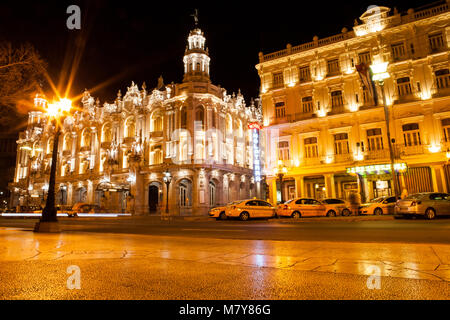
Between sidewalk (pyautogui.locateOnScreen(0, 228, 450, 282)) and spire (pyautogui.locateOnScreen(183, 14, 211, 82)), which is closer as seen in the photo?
sidewalk (pyautogui.locateOnScreen(0, 228, 450, 282))

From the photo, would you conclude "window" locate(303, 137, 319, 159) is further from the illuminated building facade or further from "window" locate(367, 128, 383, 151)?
"window" locate(367, 128, 383, 151)

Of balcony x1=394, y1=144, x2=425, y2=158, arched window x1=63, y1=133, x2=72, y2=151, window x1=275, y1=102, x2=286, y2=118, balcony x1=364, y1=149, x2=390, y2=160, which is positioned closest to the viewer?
balcony x1=394, y1=144, x2=425, y2=158

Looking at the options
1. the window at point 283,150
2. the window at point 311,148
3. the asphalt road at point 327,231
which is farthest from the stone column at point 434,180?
the window at point 283,150

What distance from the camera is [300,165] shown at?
Result: 26.5 m

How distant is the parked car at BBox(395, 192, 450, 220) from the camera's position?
15573mm

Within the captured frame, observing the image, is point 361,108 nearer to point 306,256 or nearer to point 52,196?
point 306,256

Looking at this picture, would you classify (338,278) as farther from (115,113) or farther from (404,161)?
(115,113)

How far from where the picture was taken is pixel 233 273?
4.28 metres

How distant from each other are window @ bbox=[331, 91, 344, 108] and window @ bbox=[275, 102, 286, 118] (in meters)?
4.42

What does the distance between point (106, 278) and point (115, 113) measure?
4299cm

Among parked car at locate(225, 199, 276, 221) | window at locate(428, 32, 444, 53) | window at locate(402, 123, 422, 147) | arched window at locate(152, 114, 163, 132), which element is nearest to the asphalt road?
parked car at locate(225, 199, 276, 221)

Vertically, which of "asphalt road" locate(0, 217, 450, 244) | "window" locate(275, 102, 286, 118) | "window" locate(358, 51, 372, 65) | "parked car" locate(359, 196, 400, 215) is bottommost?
"asphalt road" locate(0, 217, 450, 244)

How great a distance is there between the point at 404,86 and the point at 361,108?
3692 mm
